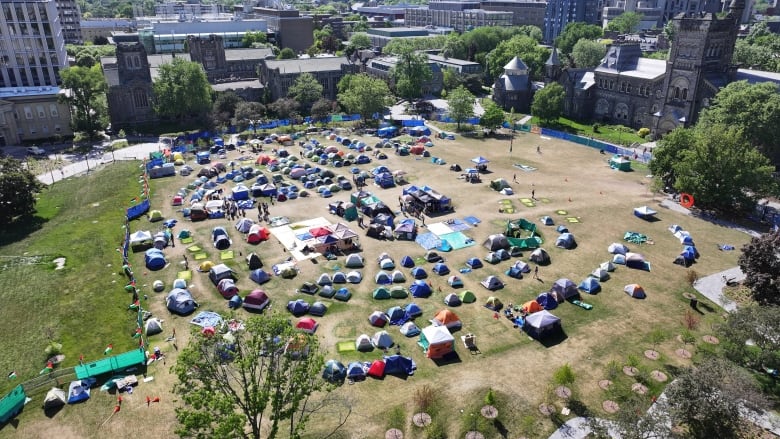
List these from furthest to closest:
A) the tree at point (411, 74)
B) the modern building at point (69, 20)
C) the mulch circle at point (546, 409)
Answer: the modern building at point (69, 20) < the tree at point (411, 74) < the mulch circle at point (546, 409)

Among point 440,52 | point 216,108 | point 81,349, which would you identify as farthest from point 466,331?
point 440,52

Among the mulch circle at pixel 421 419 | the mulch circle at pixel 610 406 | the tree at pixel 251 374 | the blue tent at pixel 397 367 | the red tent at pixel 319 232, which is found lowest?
the mulch circle at pixel 610 406

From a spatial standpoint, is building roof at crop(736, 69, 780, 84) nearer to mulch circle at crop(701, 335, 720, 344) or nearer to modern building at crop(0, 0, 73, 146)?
mulch circle at crop(701, 335, 720, 344)

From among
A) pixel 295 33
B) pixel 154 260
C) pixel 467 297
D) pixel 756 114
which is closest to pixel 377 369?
pixel 467 297

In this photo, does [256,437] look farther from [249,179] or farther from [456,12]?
[456,12]

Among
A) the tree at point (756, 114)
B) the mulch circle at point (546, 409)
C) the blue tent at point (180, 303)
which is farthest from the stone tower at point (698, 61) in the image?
the blue tent at point (180, 303)

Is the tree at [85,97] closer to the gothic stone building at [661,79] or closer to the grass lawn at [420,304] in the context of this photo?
the grass lawn at [420,304]
